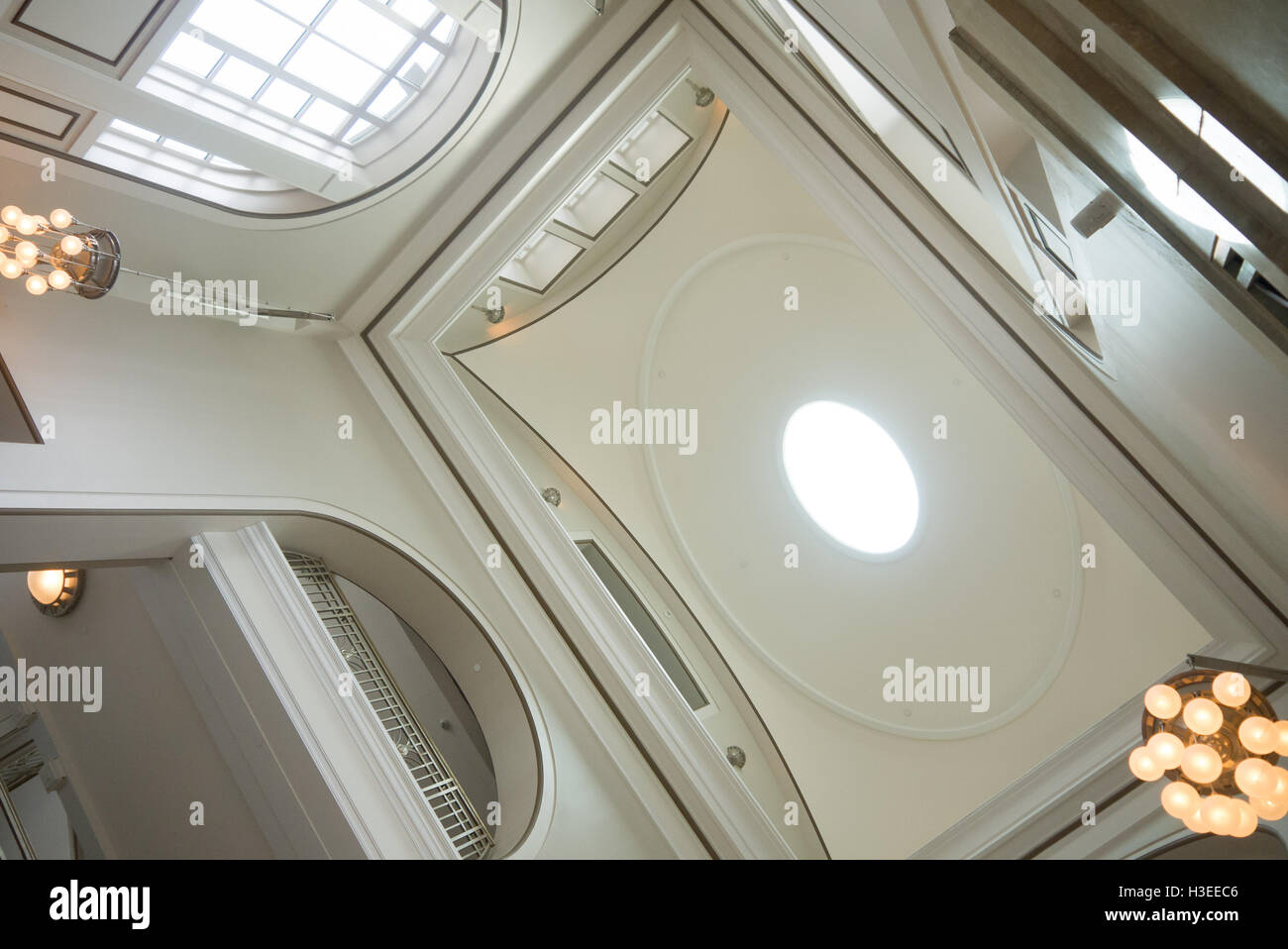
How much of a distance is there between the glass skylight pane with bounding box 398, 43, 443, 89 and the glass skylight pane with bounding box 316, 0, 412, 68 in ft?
0.33

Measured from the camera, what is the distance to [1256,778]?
3330mm

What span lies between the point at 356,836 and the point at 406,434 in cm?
297

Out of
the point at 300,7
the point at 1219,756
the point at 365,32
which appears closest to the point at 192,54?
the point at 300,7

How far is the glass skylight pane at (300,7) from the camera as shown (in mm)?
4703

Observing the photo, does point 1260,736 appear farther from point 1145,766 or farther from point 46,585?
point 46,585

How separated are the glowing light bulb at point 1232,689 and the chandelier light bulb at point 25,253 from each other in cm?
532

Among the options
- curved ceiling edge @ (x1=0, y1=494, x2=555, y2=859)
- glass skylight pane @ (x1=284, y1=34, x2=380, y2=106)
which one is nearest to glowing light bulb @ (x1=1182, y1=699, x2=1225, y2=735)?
curved ceiling edge @ (x1=0, y1=494, x2=555, y2=859)

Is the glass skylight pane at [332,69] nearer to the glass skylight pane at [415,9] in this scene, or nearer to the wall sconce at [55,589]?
the glass skylight pane at [415,9]

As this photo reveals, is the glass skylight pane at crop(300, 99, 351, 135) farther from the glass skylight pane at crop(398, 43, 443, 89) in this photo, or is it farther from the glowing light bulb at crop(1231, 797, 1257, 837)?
the glowing light bulb at crop(1231, 797, 1257, 837)

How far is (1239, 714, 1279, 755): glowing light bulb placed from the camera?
3465 millimetres

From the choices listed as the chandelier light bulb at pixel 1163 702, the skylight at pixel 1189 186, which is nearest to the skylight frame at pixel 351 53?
the skylight at pixel 1189 186
